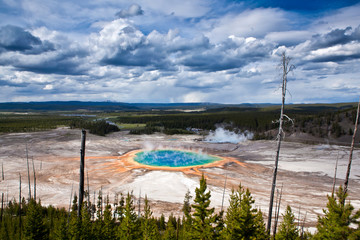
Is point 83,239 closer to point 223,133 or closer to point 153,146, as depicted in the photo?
A: point 153,146

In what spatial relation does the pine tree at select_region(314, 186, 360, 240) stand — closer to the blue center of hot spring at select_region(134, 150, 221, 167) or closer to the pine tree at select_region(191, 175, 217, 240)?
the pine tree at select_region(191, 175, 217, 240)

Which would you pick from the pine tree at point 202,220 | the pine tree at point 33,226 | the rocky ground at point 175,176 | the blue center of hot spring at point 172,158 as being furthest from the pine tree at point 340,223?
the blue center of hot spring at point 172,158

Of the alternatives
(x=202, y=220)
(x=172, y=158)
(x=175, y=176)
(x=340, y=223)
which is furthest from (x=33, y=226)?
(x=172, y=158)

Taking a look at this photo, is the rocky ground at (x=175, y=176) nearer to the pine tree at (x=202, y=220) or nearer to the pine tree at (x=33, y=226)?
the pine tree at (x=33, y=226)

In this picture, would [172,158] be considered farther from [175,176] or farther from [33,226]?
[33,226]

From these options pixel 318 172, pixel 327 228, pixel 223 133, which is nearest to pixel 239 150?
pixel 318 172

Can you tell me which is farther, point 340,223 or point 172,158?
point 172,158
